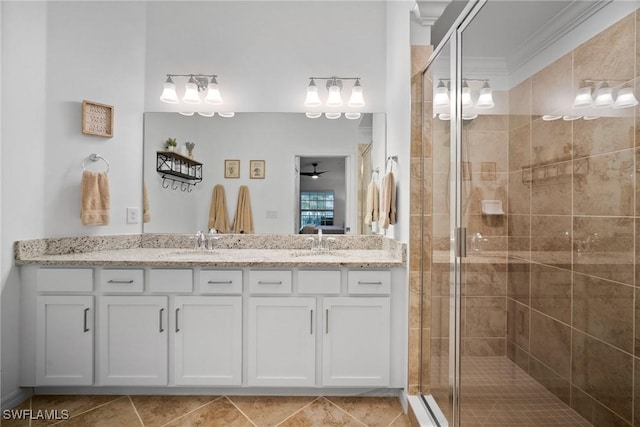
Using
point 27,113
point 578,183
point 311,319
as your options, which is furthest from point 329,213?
point 27,113

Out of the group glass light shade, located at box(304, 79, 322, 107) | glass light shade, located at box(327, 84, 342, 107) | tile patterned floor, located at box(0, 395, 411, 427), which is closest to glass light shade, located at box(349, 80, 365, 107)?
glass light shade, located at box(327, 84, 342, 107)

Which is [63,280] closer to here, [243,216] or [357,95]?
[243,216]

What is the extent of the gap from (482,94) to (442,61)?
0.42 metres

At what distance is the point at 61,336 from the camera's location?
208 cm

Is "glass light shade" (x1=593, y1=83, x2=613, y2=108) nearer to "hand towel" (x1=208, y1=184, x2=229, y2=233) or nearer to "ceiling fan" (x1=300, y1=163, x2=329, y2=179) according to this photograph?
"ceiling fan" (x1=300, y1=163, x2=329, y2=179)

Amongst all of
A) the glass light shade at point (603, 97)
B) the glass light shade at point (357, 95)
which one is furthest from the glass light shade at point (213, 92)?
the glass light shade at point (603, 97)

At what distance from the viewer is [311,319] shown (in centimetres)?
211

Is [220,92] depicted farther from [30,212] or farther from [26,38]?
[30,212]

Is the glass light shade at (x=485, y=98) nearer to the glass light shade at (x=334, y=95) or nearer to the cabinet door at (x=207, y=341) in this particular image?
the glass light shade at (x=334, y=95)

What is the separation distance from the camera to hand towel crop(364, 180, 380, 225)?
245cm

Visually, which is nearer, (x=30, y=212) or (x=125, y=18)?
(x=30, y=212)

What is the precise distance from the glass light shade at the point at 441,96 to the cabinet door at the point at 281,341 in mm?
1342

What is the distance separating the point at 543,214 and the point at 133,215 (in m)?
2.72

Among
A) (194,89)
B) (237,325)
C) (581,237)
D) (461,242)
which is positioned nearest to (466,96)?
(461,242)
